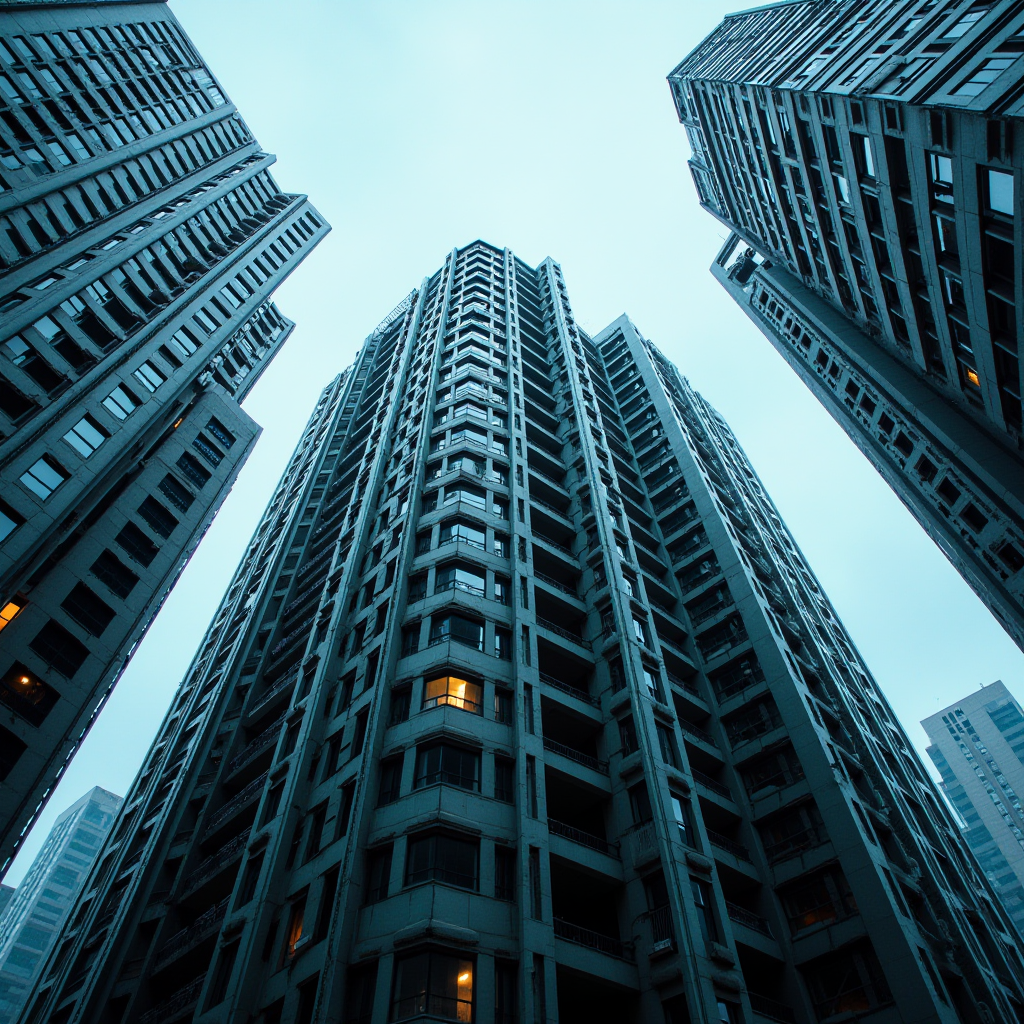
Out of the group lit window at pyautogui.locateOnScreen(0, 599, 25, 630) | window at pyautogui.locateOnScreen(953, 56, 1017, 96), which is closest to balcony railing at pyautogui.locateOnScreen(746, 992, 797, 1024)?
window at pyautogui.locateOnScreen(953, 56, 1017, 96)

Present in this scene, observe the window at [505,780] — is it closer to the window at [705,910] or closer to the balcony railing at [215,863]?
the window at [705,910]

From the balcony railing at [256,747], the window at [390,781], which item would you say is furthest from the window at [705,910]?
the balcony railing at [256,747]

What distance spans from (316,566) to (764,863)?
3606cm

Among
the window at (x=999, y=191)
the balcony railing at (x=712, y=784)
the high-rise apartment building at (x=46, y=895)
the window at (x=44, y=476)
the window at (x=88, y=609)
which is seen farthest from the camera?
the high-rise apartment building at (x=46, y=895)

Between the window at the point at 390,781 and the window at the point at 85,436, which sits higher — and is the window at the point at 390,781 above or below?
below

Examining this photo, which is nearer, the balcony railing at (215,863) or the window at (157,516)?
the balcony railing at (215,863)

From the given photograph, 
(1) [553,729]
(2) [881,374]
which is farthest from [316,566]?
(2) [881,374]

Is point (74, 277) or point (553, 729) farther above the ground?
point (74, 277)

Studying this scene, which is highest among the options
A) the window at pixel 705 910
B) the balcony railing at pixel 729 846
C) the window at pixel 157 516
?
the window at pixel 157 516

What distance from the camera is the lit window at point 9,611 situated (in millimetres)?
32406

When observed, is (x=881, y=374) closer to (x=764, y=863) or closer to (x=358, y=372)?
(x=764, y=863)

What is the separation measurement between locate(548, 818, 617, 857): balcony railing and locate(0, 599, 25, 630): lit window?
26.1 metres

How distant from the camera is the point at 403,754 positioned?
91.0 feet

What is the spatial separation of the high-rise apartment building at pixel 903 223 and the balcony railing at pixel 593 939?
28589 millimetres
